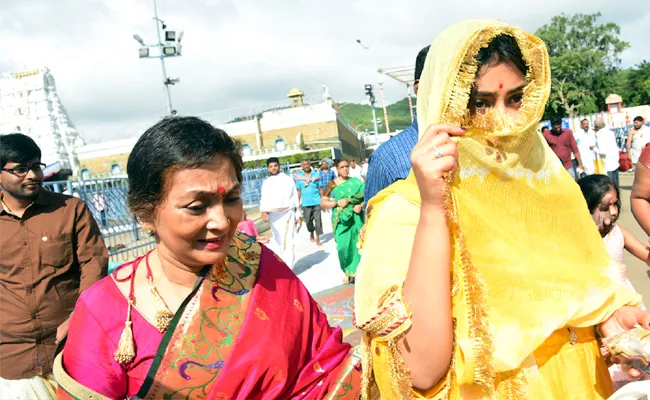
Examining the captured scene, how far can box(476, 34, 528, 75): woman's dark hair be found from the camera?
1.28m

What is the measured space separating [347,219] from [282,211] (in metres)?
1.36

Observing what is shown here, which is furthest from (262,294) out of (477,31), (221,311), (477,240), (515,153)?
(477,31)

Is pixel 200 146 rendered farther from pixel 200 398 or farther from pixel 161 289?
pixel 200 398

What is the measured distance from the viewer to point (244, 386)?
1.47 m

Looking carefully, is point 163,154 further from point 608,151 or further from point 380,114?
point 380,114

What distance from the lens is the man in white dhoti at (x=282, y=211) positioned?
7.70 meters

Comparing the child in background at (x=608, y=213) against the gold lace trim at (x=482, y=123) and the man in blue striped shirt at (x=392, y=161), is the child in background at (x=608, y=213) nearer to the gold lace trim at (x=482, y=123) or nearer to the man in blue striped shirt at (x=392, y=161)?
the man in blue striped shirt at (x=392, y=161)

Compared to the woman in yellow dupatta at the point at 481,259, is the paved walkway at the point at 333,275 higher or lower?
lower

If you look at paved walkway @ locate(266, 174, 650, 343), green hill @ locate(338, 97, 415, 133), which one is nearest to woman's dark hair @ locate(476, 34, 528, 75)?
paved walkway @ locate(266, 174, 650, 343)

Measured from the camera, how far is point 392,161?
1.83 m

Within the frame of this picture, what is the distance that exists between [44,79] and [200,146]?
44.5m

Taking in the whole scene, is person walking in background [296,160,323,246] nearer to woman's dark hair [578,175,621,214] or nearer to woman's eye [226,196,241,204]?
woman's dark hair [578,175,621,214]

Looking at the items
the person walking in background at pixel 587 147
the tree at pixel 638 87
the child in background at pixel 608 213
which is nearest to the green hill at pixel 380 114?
the tree at pixel 638 87

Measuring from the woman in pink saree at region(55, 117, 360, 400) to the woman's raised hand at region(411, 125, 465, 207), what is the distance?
62 centimetres
